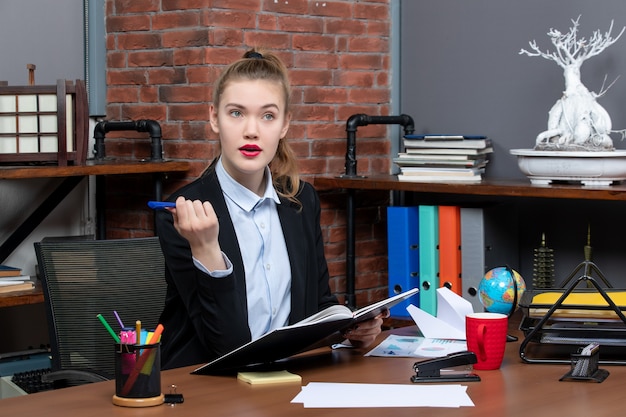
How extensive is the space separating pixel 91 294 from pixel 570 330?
119cm

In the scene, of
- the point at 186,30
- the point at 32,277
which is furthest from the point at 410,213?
the point at 32,277

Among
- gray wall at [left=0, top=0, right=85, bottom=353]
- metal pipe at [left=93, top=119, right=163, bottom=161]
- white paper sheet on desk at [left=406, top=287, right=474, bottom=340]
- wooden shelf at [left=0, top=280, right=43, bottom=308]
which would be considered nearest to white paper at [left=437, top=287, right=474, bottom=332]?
white paper sheet on desk at [left=406, top=287, right=474, bottom=340]

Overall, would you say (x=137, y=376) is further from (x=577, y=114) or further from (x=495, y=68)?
(x=495, y=68)

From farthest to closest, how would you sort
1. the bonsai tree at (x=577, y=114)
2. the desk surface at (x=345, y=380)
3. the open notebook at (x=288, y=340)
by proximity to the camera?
1. the bonsai tree at (x=577, y=114)
2. the open notebook at (x=288, y=340)
3. the desk surface at (x=345, y=380)

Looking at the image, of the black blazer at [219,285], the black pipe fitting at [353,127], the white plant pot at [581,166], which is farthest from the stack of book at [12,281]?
the white plant pot at [581,166]

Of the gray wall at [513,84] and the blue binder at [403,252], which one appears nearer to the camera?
the gray wall at [513,84]

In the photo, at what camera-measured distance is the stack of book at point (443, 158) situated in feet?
10.9

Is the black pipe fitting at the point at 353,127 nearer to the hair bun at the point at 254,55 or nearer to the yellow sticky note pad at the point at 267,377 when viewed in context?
the hair bun at the point at 254,55

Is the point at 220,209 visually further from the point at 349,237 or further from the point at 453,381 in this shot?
the point at 349,237

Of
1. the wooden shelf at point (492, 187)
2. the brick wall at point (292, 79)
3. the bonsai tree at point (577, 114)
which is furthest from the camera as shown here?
the brick wall at point (292, 79)

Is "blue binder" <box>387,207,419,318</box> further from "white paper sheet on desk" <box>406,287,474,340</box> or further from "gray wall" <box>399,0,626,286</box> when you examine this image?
"white paper sheet on desk" <box>406,287,474,340</box>

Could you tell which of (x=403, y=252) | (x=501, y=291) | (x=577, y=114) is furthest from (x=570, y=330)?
(x=403, y=252)

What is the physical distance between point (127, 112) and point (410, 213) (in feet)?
3.68

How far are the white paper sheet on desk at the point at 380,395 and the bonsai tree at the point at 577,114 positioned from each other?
1.54 meters
